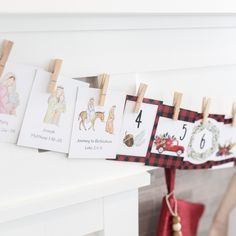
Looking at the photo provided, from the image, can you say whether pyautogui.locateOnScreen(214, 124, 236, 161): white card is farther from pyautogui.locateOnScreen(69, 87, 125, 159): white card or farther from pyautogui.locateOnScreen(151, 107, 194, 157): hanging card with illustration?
pyautogui.locateOnScreen(69, 87, 125, 159): white card

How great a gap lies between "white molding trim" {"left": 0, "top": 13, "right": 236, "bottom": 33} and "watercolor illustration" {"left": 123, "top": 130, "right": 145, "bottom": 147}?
0.21 metres

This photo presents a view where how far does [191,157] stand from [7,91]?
1.45 feet

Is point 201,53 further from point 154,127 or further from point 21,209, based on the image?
point 21,209

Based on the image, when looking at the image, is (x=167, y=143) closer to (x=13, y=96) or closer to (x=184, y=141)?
(x=184, y=141)

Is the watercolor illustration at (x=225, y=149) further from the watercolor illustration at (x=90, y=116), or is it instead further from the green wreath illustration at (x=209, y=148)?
the watercolor illustration at (x=90, y=116)

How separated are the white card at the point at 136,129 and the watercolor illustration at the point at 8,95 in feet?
0.71

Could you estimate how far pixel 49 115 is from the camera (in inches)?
25.8

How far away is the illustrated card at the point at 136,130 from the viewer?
74 centimetres

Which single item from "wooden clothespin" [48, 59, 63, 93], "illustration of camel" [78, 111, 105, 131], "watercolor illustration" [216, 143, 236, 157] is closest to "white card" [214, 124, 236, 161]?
"watercolor illustration" [216, 143, 236, 157]
